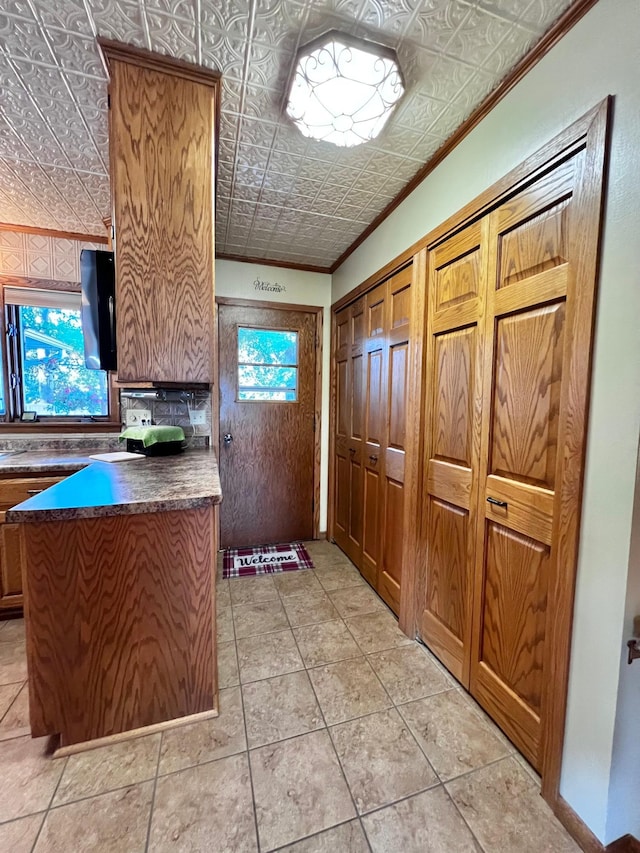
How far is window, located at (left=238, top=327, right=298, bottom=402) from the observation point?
2.97 meters

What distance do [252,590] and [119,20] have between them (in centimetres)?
271

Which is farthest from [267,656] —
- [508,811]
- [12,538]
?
[12,538]

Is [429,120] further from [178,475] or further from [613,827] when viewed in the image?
[613,827]

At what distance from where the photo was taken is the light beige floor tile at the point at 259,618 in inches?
76.9

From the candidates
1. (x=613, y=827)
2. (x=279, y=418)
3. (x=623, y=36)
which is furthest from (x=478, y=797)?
(x=279, y=418)

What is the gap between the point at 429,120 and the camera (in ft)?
4.77

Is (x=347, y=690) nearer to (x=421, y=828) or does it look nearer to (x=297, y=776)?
(x=297, y=776)

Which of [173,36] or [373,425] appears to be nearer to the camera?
[173,36]

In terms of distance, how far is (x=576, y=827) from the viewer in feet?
3.34

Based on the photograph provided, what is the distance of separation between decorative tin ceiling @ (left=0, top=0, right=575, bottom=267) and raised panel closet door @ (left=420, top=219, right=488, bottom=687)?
50 centimetres

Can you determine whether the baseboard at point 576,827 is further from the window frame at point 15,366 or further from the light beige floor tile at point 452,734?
the window frame at point 15,366

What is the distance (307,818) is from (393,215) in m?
2.70

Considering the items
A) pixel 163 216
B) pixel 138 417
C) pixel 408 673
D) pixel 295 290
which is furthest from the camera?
pixel 295 290

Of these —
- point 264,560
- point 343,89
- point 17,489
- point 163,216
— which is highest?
point 343,89
